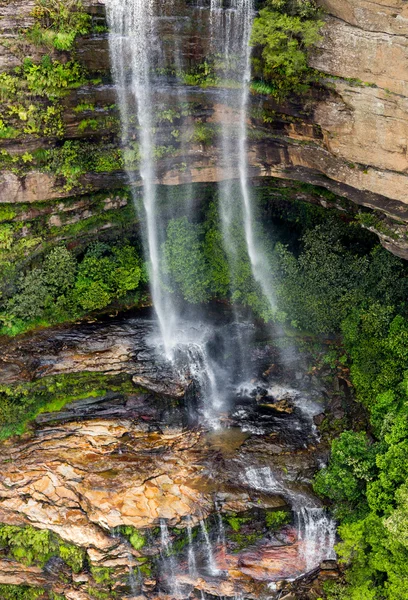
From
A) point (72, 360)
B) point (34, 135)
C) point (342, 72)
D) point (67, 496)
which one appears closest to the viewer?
point (342, 72)

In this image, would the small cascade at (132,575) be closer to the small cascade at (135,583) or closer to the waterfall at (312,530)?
the small cascade at (135,583)

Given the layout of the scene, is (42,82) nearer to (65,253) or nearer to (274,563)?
(65,253)

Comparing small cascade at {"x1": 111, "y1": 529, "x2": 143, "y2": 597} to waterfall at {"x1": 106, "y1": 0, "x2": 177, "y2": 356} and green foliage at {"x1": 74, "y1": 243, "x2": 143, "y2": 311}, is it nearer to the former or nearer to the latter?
waterfall at {"x1": 106, "y1": 0, "x2": 177, "y2": 356}

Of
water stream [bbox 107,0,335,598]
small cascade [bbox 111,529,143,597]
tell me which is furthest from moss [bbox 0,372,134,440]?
small cascade [bbox 111,529,143,597]

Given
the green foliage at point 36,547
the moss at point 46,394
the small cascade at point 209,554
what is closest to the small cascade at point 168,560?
the small cascade at point 209,554

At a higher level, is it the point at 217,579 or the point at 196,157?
the point at 196,157

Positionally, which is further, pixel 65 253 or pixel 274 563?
pixel 65 253

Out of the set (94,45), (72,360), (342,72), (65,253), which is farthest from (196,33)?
(72,360)

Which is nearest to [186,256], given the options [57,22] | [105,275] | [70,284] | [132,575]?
[105,275]
